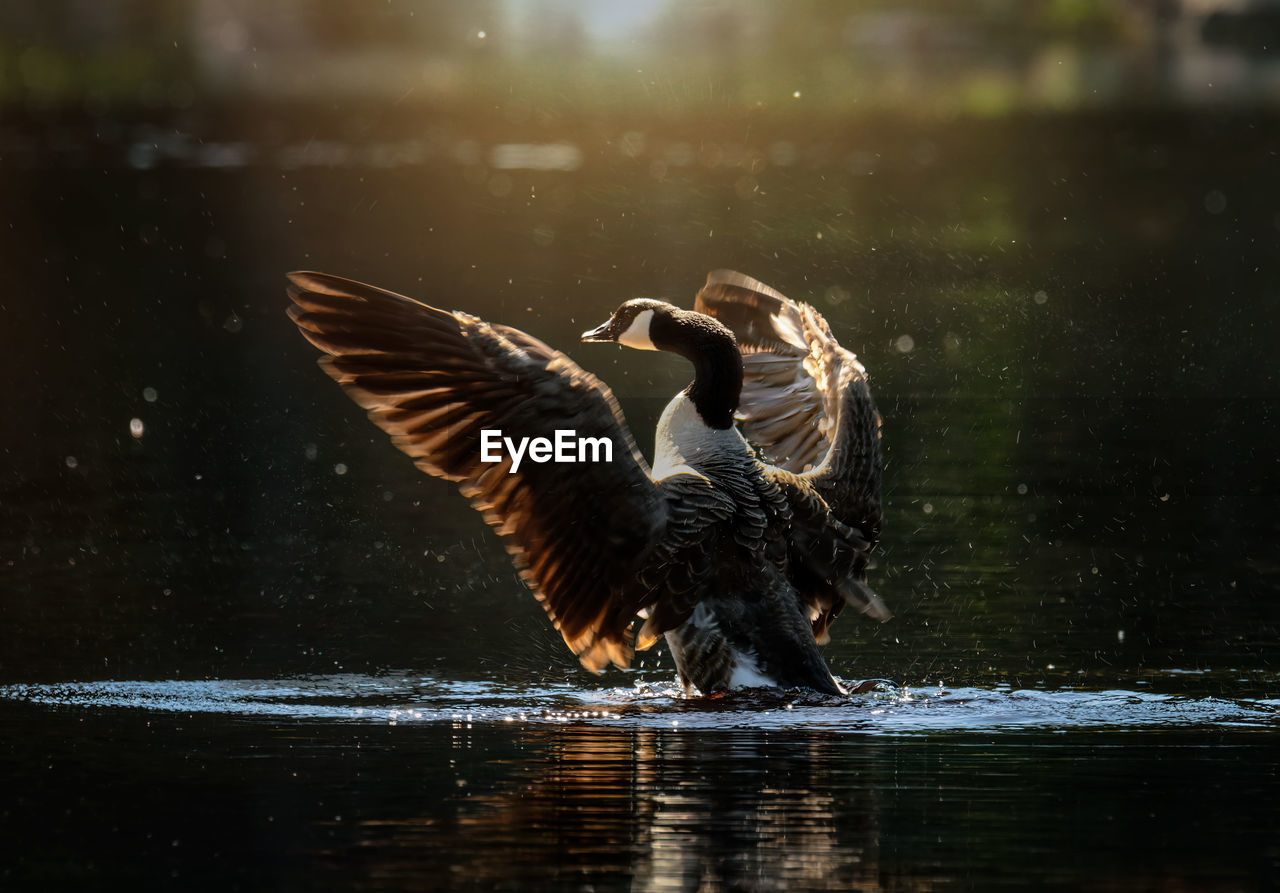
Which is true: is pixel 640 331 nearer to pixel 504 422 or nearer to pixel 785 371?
pixel 504 422

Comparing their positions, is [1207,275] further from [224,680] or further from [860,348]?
[224,680]

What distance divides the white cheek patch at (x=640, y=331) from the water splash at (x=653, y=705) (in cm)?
178

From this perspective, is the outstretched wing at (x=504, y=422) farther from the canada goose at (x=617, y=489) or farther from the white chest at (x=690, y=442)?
the white chest at (x=690, y=442)

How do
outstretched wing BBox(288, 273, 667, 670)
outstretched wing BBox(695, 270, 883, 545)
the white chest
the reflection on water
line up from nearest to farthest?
1. the reflection on water
2. outstretched wing BBox(288, 273, 667, 670)
3. the white chest
4. outstretched wing BBox(695, 270, 883, 545)

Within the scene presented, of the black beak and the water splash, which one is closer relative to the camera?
the water splash

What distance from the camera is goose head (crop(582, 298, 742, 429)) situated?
10.5 metres

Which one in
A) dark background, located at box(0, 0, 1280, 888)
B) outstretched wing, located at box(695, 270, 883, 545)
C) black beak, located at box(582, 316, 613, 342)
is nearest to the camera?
dark background, located at box(0, 0, 1280, 888)

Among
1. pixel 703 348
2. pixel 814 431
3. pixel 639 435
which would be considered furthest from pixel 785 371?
pixel 639 435

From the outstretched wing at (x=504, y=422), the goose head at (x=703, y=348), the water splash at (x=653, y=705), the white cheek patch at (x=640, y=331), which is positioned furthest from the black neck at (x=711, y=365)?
the water splash at (x=653, y=705)

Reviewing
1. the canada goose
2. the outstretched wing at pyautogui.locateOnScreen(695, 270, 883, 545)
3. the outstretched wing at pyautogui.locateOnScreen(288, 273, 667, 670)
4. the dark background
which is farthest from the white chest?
the outstretched wing at pyautogui.locateOnScreen(695, 270, 883, 545)

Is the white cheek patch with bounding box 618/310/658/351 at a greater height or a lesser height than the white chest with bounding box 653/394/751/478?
greater

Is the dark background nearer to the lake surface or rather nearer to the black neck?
the lake surface

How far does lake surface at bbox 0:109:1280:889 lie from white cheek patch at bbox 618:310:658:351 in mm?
1720

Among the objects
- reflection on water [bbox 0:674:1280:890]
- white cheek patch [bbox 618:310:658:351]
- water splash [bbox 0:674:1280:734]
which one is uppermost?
white cheek patch [bbox 618:310:658:351]
